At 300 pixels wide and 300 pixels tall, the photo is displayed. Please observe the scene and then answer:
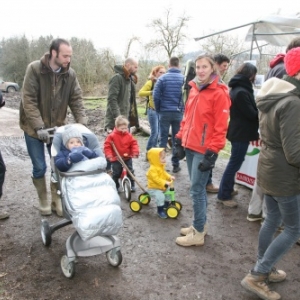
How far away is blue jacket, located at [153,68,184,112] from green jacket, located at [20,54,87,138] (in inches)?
74.9

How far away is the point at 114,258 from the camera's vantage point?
3.12 m

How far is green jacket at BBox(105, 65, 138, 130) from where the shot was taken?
523 cm

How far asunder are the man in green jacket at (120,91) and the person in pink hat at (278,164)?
310 centimetres

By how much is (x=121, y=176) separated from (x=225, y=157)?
3.14 metres

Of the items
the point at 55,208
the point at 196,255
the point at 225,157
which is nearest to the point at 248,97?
the point at 196,255

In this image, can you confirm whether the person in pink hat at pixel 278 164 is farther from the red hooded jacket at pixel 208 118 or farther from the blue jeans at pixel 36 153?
the blue jeans at pixel 36 153

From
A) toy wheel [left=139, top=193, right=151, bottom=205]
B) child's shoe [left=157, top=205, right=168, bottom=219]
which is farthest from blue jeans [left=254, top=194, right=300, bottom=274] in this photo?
toy wheel [left=139, top=193, right=151, bottom=205]

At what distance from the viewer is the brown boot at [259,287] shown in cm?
273

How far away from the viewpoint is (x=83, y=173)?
9.56 feet

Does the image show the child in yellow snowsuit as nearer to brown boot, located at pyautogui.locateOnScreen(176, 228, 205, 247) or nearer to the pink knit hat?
brown boot, located at pyautogui.locateOnScreen(176, 228, 205, 247)

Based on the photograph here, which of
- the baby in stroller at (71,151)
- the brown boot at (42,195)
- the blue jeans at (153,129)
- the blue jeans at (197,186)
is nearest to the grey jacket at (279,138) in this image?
the blue jeans at (197,186)

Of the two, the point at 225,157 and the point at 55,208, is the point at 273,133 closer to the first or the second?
the point at 55,208

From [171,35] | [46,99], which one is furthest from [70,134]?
[171,35]

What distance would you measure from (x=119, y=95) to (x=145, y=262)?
300cm
